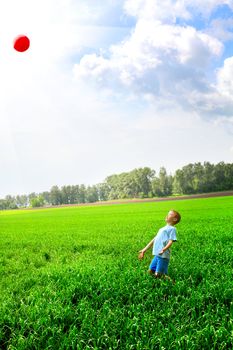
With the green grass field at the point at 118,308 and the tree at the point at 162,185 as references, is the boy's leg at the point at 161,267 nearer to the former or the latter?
the green grass field at the point at 118,308

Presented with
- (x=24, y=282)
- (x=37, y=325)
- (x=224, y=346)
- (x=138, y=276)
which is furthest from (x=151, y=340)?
(x=24, y=282)

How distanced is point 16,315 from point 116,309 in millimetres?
1797

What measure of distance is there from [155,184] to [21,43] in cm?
11767

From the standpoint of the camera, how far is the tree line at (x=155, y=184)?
383ft

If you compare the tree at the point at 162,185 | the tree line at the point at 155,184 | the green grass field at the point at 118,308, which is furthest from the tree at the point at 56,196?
the green grass field at the point at 118,308

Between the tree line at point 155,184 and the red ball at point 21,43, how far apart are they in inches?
4006

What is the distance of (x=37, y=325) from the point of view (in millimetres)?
5367

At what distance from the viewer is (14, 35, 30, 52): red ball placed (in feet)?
39.7

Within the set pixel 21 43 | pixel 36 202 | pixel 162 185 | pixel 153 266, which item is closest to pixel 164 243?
pixel 153 266

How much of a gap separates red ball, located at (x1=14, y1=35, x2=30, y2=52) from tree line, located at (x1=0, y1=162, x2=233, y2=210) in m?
102

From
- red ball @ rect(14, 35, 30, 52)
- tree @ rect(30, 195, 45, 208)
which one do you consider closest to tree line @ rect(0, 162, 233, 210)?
tree @ rect(30, 195, 45, 208)

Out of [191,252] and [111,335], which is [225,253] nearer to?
[191,252]

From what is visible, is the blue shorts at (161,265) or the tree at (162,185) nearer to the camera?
the blue shorts at (161,265)

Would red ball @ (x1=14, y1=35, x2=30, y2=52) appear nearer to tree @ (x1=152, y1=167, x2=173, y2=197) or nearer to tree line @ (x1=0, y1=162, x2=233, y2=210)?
tree line @ (x1=0, y1=162, x2=233, y2=210)
